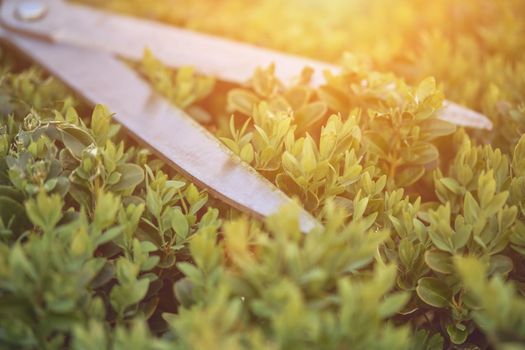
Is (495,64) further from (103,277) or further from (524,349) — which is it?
(103,277)

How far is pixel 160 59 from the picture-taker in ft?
7.06

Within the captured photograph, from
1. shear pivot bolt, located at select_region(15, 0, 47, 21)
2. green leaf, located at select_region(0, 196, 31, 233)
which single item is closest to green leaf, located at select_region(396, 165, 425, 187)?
green leaf, located at select_region(0, 196, 31, 233)

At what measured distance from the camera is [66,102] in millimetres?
1676

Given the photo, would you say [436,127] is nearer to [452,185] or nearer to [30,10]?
[452,185]

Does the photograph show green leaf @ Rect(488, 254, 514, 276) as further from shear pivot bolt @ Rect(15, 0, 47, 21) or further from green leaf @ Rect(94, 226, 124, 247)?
shear pivot bolt @ Rect(15, 0, 47, 21)

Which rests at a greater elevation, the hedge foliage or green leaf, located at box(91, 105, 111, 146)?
green leaf, located at box(91, 105, 111, 146)

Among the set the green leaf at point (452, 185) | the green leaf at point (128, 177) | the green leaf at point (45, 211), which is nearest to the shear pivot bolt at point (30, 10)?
the green leaf at point (128, 177)

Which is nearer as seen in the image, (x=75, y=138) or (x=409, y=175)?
(x=75, y=138)

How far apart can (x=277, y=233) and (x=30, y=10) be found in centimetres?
162

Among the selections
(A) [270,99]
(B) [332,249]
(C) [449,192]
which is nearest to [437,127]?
(C) [449,192]

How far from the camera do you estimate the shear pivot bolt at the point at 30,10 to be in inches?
88.3

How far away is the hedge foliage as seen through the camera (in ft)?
3.48

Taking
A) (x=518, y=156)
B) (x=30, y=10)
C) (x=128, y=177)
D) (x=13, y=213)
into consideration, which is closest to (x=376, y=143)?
(x=518, y=156)

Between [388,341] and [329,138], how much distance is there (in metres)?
0.53
